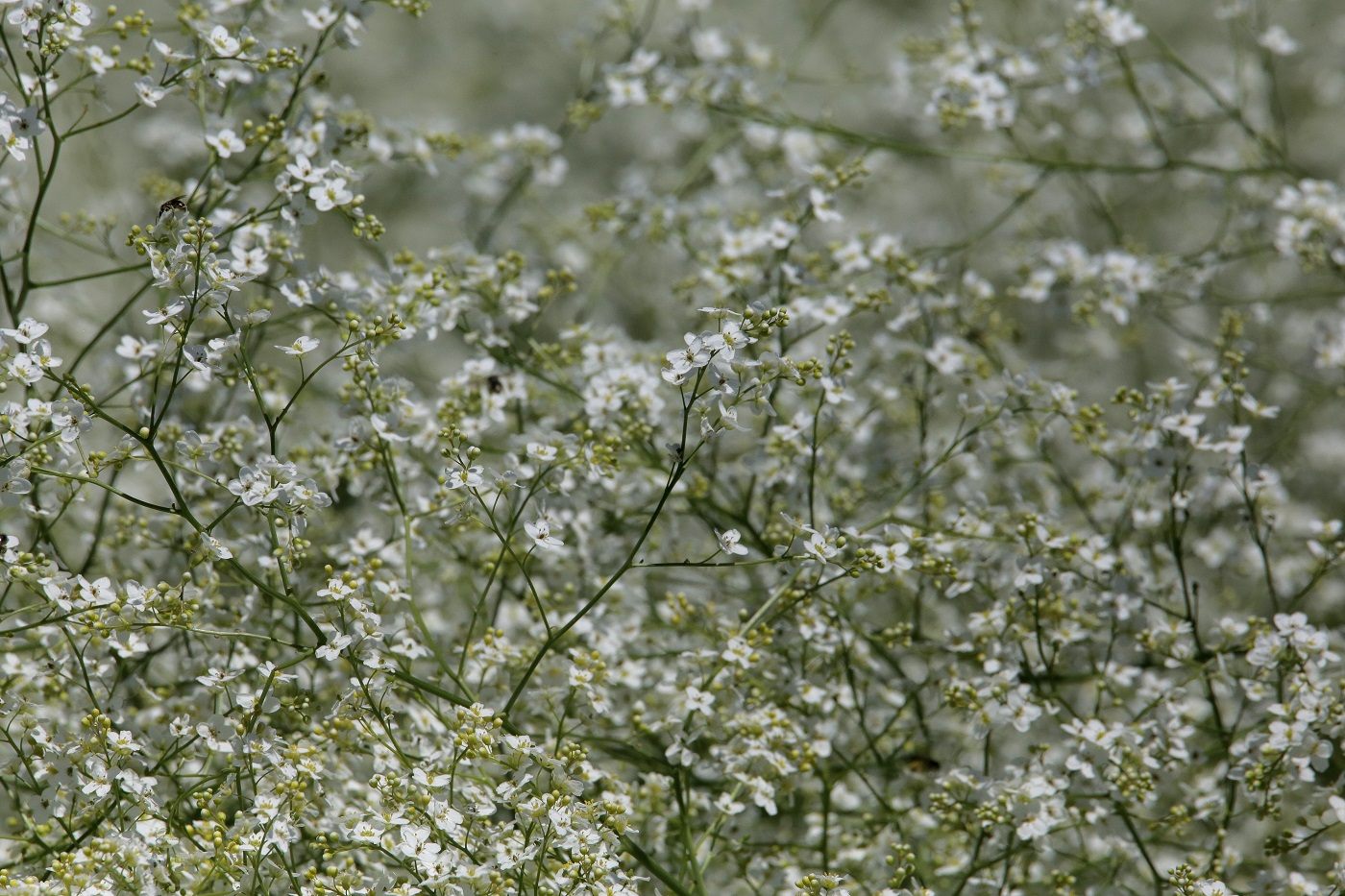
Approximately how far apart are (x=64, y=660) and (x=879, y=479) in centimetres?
182

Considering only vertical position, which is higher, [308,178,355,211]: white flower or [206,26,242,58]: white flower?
[206,26,242,58]: white flower

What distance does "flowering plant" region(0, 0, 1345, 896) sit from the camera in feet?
6.27

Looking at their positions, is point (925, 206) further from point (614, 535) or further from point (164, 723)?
point (164, 723)

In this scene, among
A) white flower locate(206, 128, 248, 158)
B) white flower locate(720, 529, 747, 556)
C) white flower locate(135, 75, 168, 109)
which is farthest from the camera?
white flower locate(206, 128, 248, 158)

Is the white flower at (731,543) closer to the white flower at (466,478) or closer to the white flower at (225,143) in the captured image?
the white flower at (466,478)

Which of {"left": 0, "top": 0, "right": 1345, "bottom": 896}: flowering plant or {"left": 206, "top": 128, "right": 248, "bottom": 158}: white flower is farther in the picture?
{"left": 206, "top": 128, "right": 248, "bottom": 158}: white flower

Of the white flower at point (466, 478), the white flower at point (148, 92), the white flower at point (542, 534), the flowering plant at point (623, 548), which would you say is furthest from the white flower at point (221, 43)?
the white flower at point (542, 534)

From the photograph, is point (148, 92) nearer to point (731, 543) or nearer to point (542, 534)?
point (542, 534)

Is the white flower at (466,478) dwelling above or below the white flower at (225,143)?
below

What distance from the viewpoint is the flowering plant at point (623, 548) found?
6.27 ft

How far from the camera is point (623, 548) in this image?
259 centimetres

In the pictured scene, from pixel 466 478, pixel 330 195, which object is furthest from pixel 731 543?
pixel 330 195

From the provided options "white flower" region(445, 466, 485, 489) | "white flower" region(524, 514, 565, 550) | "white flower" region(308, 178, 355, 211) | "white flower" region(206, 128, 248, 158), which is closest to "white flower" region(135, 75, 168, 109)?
"white flower" region(206, 128, 248, 158)

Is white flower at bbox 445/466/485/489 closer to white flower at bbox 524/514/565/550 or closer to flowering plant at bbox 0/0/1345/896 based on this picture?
flowering plant at bbox 0/0/1345/896
